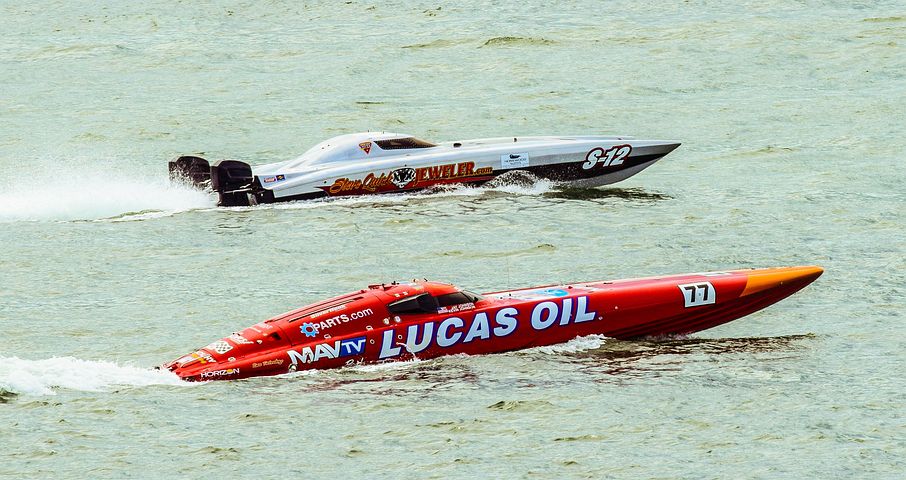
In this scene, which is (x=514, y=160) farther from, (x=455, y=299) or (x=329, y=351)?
(x=329, y=351)

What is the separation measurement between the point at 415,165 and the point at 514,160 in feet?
6.38

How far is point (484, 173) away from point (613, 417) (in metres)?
12.4

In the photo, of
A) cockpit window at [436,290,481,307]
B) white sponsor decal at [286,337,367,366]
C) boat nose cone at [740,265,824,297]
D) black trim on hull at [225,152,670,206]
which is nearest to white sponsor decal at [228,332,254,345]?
white sponsor decal at [286,337,367,366]

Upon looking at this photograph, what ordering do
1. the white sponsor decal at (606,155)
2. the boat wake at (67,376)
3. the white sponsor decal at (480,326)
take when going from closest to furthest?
the boat wake at (67,376)
the white sponsor decal at (480,326)
the white sponsor decal at (606,155)

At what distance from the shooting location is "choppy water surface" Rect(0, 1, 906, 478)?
46.8 feet

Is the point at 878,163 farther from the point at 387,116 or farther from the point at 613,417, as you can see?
the point at 613,417

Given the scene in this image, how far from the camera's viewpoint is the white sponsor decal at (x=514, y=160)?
26.6 meters

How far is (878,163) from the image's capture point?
95.8 feet

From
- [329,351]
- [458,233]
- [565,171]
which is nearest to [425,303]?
[329,351]

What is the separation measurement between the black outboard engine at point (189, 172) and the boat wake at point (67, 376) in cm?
1055

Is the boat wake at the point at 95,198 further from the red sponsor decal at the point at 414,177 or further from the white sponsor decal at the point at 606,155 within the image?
the white sponsor decal at the point at 606,155

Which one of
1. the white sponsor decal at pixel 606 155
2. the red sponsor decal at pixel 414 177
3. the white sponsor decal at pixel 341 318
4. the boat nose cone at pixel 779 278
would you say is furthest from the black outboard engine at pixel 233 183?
the boat nose cone at pixel 779 278

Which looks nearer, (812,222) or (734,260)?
(734,260)

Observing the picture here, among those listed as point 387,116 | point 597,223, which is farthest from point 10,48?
point 597,223
